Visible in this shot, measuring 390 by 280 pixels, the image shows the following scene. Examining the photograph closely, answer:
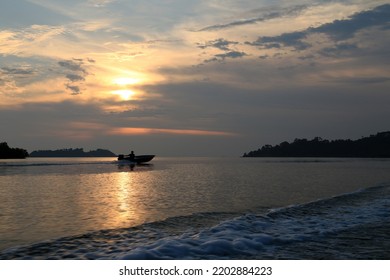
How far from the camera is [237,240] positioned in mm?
13477

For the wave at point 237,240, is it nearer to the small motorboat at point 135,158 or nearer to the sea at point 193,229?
the sea at point 193,229

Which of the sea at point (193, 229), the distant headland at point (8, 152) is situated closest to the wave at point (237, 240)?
the sea at point (193, 229)

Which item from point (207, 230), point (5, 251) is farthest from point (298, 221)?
point (5, 251)

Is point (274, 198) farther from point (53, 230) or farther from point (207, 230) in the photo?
point (53, 230)

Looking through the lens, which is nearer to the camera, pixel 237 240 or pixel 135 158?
pixel 237 240

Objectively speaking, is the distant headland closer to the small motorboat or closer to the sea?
the small motorboat

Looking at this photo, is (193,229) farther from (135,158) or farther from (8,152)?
(8,152)

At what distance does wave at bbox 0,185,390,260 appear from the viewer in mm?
11793

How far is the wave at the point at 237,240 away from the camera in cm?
1179

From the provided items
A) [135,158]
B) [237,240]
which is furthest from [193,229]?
[135,158]

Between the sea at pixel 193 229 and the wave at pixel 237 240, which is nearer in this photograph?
the wave at pixel 237 240

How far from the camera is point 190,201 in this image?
24781 millimetres
